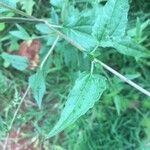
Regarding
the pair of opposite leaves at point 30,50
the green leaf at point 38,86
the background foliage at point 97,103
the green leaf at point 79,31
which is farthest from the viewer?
the pair of opposite leaves at point 30,50

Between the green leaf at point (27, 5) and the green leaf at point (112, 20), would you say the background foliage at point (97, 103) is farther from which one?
the green leaf at point (112, 20)

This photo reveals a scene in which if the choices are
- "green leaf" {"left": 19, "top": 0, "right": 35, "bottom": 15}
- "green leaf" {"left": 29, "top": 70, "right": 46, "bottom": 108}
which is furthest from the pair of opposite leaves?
"green leaf" {"left": 29, "top": 70, "right": 46, "bottom": 108}

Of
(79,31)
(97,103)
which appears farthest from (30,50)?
(79,31)

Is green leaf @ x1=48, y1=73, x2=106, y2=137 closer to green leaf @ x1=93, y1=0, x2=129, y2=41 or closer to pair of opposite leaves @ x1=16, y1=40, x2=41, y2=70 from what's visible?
green leaf @ x1=93, y1=0, x2=129, y2=41

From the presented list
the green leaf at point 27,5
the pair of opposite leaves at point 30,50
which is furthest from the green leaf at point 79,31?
the pair of opposite leaves at point 30,50

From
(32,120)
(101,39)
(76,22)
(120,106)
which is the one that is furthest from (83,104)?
(32,120)

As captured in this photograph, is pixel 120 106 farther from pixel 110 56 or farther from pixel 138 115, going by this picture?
pixel 110 56

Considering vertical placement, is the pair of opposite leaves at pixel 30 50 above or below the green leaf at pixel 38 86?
below

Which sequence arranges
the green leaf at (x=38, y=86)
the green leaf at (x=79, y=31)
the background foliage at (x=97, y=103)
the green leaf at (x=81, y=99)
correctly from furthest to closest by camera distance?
1. the background foliage at (x=97, y=103)
2. the green leaf at (x=38, y=86)
3. the green leaf at (x=79, y=31)
4. the green leaf at (x=81, y=99)

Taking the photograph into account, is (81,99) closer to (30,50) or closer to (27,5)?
(27,5)
